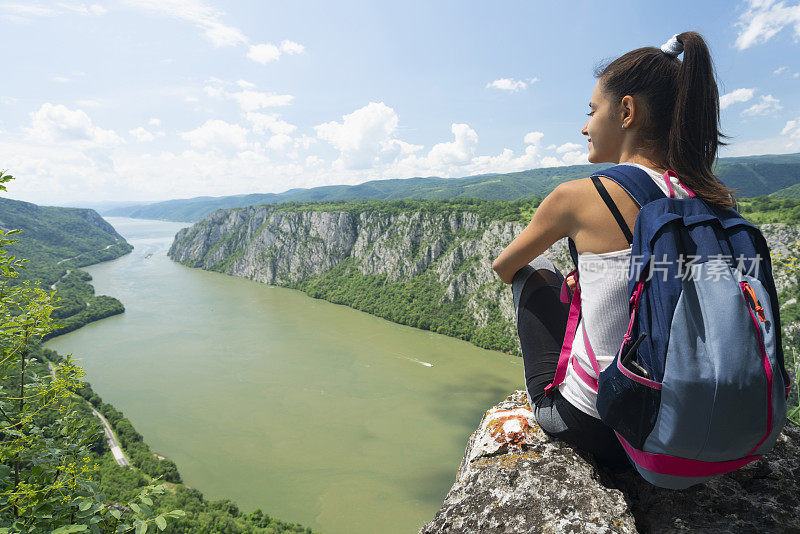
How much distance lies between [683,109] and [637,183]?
37 cm

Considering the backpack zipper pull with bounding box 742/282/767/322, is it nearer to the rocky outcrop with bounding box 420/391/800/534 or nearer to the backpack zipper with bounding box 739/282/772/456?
the backpack zipper with bounding box 739/282/772/456

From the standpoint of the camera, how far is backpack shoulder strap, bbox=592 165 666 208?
1.27 meters

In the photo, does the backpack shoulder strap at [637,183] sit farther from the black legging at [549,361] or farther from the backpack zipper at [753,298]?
the black legging at [549,361]

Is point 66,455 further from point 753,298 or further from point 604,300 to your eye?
point 753,298

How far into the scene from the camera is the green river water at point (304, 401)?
789 inches

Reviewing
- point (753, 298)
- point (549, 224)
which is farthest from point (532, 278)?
point (753, 298)

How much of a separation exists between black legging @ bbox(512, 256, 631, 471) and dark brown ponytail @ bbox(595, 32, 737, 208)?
69 centimetres

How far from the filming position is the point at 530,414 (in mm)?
1953

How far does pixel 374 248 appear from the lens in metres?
62.1

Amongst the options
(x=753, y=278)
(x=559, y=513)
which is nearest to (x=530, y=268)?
(x=753, y=278)

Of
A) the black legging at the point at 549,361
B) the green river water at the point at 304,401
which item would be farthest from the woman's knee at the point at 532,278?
the green river water at the point at 304,401

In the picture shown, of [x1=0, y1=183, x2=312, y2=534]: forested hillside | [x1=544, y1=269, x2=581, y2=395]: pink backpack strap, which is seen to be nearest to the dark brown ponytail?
[x1=544, y1=269, x2=581, y2=395]: pink backpack strap

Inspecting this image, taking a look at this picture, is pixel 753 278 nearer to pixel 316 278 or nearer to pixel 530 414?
pixel 530 414

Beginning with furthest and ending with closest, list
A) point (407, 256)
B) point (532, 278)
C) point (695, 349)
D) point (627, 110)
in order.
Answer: point (407, 256)
point (532, 278)
point (627, 110)
point (695, 349)
